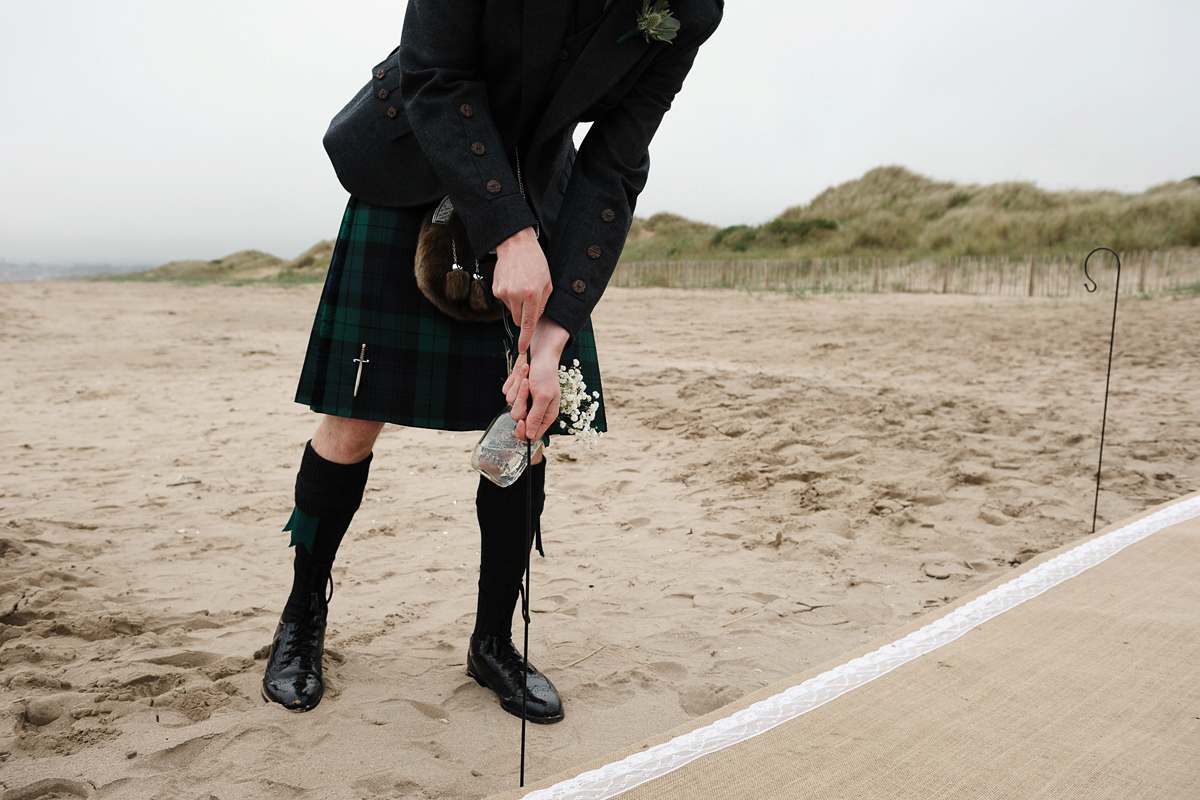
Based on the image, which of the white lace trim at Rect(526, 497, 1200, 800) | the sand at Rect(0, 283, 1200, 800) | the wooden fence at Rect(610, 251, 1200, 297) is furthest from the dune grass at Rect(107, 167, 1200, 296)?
the white lace trim at Rect(526, 497, 1200, 800)

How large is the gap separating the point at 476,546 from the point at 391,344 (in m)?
1.15

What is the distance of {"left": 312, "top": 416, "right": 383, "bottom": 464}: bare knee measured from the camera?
151 centimetres

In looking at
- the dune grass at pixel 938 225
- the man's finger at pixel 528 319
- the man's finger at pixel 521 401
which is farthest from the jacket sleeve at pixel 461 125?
the dune grass at pixel 938 225

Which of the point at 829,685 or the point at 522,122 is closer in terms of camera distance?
the point at 522,122

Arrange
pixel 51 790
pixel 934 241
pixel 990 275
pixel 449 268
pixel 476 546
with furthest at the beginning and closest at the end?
pixel 934 241 < pixel 990 275 < pixel 476 546 < pixel 449 268 < pixel 51 790

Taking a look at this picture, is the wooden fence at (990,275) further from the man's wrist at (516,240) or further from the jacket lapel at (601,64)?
the man's wrist at (516,240)

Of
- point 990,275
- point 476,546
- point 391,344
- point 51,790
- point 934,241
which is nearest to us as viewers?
point 51,790

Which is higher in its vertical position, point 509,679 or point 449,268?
point 449,268

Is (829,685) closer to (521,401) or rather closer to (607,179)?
(521,401)

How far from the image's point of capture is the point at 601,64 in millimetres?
1214

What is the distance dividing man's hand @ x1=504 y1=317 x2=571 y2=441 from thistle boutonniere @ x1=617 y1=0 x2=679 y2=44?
47 centimetres

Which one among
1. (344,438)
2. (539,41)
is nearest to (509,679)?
(344,438)

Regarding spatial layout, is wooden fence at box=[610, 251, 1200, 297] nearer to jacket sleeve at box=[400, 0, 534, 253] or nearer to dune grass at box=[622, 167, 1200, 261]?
dune grass at box=[622, 167, 1200, 261]

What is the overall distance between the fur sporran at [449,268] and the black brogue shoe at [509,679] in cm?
71
